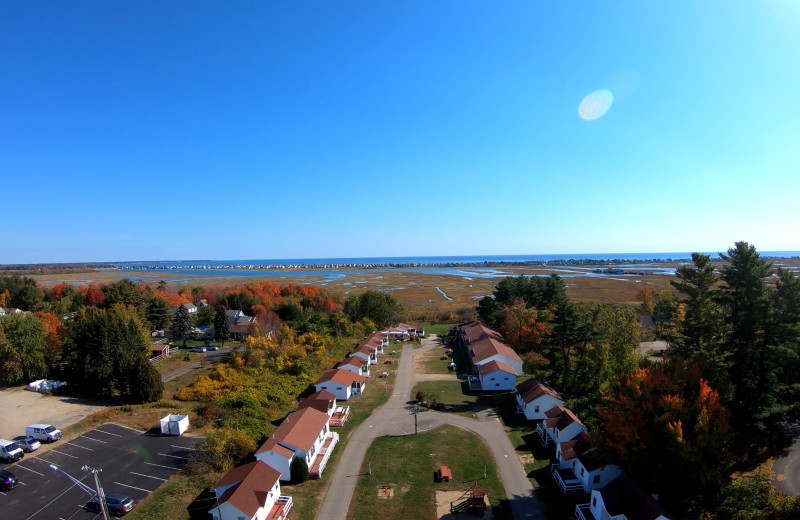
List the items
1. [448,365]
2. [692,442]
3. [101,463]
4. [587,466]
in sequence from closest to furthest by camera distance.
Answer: [692,442] → [587,466] → [101,463] → [448,365]

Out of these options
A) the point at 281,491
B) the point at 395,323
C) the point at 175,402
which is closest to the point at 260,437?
the point at 281,491

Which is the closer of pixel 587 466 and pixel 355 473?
pixel 587 466

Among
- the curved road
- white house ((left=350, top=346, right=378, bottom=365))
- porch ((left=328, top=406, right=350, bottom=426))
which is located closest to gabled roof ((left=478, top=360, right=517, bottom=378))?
the curved road

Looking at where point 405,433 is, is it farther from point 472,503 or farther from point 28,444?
point 28,444

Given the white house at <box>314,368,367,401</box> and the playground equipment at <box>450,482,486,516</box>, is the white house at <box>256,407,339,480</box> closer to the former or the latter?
the white house at <box>314,368,367,401</box>

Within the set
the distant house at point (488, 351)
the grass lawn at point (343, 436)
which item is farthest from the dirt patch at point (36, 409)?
the distant house at point (488, 351)

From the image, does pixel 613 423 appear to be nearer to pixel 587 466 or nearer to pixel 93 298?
pixel 587 466

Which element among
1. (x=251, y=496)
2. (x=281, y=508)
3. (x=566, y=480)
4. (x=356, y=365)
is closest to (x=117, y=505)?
(x=251, y=496)

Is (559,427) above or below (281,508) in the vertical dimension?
above
